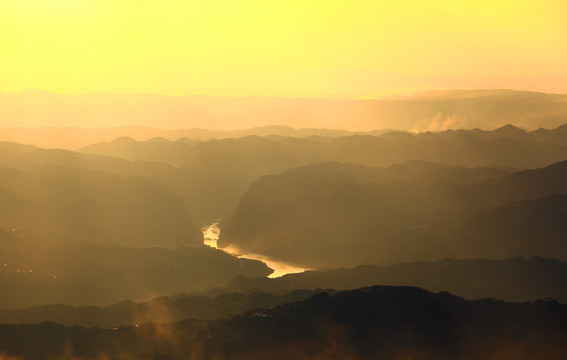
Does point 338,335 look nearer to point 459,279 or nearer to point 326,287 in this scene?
point 326,287

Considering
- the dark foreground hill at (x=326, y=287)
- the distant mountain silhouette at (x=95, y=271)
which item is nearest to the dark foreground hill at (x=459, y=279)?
the dark foreground hill at (x=326, y=287)

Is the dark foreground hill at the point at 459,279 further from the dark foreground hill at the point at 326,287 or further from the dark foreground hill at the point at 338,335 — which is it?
the dark foreground hill at the point at 338,335

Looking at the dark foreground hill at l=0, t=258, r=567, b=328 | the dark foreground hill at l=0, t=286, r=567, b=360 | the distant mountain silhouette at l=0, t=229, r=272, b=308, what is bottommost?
the distant mountain silhouette at l=0, t=229, r=272, b=308

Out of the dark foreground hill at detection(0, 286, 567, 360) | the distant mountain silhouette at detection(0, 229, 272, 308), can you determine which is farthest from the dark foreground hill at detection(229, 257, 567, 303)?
the dark foreground hill at detection(0, 286, 567, 360)

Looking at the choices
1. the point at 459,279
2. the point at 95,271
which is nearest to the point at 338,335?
the point at 459,279

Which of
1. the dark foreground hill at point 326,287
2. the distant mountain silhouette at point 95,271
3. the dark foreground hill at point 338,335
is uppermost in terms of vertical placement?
the dark foreground hill at point 338,335

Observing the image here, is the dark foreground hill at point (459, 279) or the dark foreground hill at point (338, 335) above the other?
the dark foreground hill at point (338, 335)

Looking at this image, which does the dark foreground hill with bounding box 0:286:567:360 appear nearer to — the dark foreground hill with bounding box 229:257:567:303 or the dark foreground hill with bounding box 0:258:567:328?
the dark foreground hill with bounding box 0:258:567:328

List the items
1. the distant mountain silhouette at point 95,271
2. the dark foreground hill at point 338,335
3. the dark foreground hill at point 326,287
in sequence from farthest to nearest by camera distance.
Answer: the distant mountain silhouette at point 95,271 < the dark foreground hill at point 326,287 < the dark foreground hill at point 338,335

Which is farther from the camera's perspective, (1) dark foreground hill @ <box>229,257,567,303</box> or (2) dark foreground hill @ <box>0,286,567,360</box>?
(1) dark foreground hill @ <box>229,257,567,303</box>
